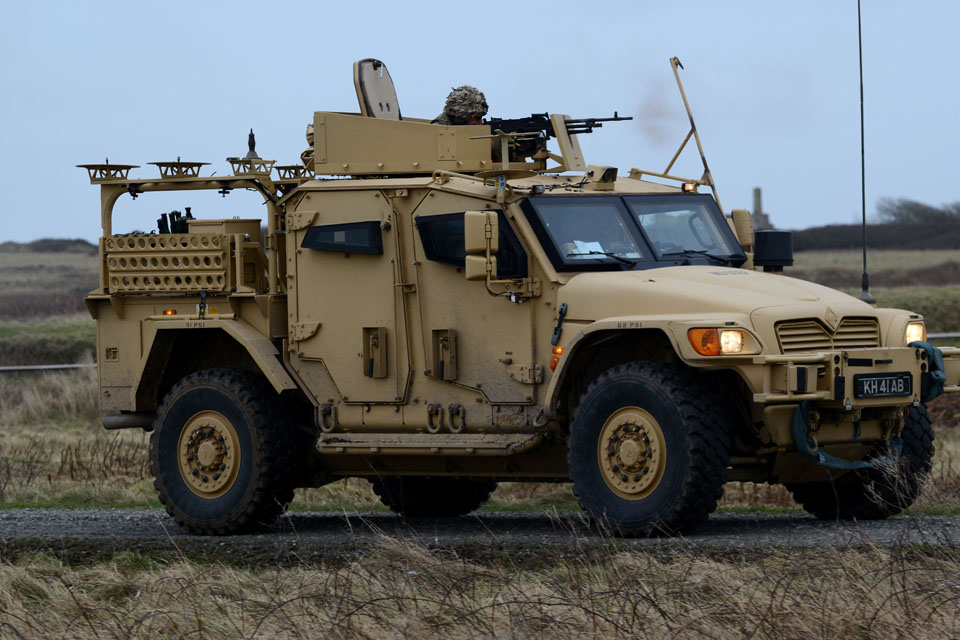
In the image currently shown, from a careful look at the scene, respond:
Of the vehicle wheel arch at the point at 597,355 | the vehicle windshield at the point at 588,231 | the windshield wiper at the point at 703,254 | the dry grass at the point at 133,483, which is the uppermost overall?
the vehicle windshield at the point at 588,231

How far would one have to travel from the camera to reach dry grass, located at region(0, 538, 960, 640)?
742 cm

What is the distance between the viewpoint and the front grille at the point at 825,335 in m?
10.5

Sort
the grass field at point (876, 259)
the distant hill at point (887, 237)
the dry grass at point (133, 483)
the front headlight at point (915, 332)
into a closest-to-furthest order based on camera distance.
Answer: the front headlight at point (915, 332)
the dry grass at point (133, 483)
the grass field at point (876, 259)
the distant hill at point (887, 237)

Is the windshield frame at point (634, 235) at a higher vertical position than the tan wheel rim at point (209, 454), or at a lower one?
higher

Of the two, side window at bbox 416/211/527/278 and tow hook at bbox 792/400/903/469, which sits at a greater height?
side window at bbox 416/211/527/278

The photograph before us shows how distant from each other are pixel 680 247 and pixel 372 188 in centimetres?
231

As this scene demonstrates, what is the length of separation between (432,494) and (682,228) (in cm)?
355

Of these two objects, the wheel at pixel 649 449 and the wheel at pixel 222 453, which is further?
the wheel at pixel 222 453

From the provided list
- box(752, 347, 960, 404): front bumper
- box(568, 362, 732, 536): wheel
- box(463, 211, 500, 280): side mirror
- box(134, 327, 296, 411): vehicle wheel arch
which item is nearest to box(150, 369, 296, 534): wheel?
box(134, 327, 296, 411): vehicle wheel arch

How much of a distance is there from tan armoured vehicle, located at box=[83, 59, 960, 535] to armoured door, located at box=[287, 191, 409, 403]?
0.02 m

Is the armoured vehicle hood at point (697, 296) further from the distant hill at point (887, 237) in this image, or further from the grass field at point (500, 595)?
the distant hill at point (887, 237)

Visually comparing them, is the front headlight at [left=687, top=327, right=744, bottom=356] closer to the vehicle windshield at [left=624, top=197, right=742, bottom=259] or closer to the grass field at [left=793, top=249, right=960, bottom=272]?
the vehicle windshield at [left=624, top=197, right=742, bottom=259]

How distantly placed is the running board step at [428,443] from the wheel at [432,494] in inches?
70.2

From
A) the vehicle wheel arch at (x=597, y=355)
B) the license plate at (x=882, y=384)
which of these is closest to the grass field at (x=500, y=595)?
the license plate at (x=882, y=384)
